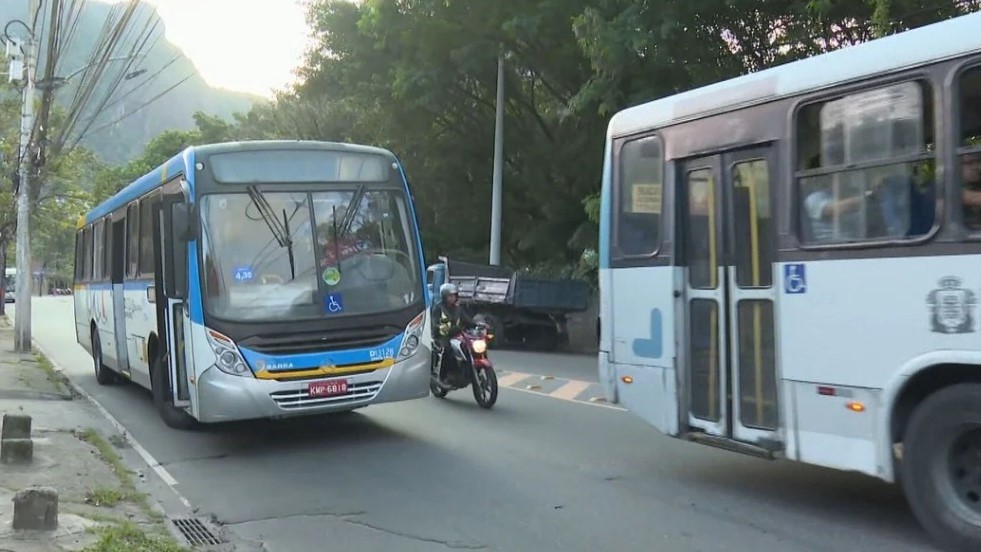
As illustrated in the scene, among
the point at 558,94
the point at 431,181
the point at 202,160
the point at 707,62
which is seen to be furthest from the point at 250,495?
the point at 431,181

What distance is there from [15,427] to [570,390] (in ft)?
24.2

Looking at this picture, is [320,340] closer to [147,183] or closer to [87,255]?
[147,183]

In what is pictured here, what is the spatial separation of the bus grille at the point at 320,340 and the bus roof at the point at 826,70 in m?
3.01

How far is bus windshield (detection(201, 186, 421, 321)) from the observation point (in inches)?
337

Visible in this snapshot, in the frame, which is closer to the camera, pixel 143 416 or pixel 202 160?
pixel 202 160

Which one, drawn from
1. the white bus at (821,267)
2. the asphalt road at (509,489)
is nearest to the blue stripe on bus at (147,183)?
the asphalt road at (509,489)

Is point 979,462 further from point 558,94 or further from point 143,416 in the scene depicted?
point 558,94

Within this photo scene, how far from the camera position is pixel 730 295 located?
6641 millimetres

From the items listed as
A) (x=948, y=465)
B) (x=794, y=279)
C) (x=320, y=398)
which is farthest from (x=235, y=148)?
(x=948, y=465)

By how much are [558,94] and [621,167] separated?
56.9ft

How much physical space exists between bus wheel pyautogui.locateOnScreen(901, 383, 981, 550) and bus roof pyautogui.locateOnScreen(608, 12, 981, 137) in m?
1.93

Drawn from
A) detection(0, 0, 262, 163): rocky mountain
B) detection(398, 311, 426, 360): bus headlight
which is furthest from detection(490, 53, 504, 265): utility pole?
detection(398, 311, 426, 360): bus headlight

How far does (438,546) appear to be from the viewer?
585 cm

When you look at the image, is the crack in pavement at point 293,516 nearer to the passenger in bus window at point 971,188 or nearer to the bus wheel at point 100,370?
the passenger in bus window at point 971,188
